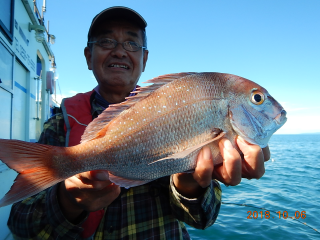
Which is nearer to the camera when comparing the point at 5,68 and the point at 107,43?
the point at 107,43

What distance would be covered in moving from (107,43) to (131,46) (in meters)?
0.26

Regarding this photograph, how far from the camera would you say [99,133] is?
4.66ft

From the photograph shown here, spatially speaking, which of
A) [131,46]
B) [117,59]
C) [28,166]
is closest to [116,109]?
[28,166]

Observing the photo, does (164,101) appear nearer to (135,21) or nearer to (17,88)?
(135,21)

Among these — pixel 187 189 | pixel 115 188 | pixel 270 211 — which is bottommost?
pixel 270 211

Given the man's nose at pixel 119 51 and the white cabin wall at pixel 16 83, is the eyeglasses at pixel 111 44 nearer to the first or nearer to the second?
the man's nose at pixel 119 51

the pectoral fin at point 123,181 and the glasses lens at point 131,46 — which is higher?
the glasses lens at point 131,46

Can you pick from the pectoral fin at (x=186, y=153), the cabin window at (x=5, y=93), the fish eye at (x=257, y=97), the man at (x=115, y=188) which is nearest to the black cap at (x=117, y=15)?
the man at (x=115, y=188)

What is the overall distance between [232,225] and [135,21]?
5720 mm

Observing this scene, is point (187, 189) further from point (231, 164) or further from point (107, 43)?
point (107, 43)

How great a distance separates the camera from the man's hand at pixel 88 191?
133 cm

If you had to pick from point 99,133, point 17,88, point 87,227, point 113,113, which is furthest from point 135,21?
point 17,88

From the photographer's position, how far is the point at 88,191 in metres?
1.39

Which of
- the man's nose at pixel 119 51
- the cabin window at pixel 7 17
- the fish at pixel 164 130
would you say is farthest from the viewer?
the cabin window at pixel 7 17
